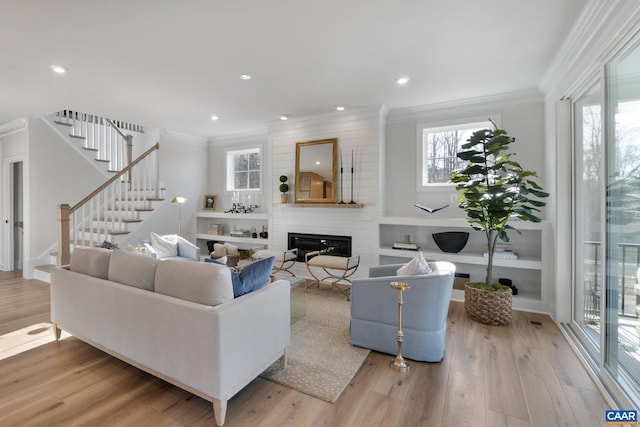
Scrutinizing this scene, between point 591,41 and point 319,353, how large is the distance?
335cm

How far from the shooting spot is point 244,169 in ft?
21.0

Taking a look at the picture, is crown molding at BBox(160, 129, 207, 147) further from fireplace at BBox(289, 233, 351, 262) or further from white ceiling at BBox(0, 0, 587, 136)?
A: fireplace at BBox(289, 233, 351, 262)

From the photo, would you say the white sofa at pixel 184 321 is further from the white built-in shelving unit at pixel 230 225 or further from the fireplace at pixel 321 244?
the white built-in shelving unit at pixel 230 225

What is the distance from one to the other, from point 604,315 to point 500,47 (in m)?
2.41

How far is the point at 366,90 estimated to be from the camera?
3.86 metres

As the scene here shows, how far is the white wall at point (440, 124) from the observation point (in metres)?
3.89

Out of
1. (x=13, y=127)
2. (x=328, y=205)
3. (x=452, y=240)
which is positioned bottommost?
(x=452, y=240)

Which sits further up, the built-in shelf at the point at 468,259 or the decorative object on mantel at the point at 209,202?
the decorative object on mantel at the point at 209,202

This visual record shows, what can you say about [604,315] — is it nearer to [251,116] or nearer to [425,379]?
[425,379]

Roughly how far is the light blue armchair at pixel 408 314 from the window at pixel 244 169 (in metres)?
4.03


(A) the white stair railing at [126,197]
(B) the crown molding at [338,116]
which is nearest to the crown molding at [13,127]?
(A) the white stair railing at [126,197]

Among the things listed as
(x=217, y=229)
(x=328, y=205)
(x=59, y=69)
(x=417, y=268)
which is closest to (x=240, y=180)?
(x=217, y=229)

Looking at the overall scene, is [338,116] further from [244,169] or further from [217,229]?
[217,229]

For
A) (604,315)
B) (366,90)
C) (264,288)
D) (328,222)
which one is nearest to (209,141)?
(328,222)
